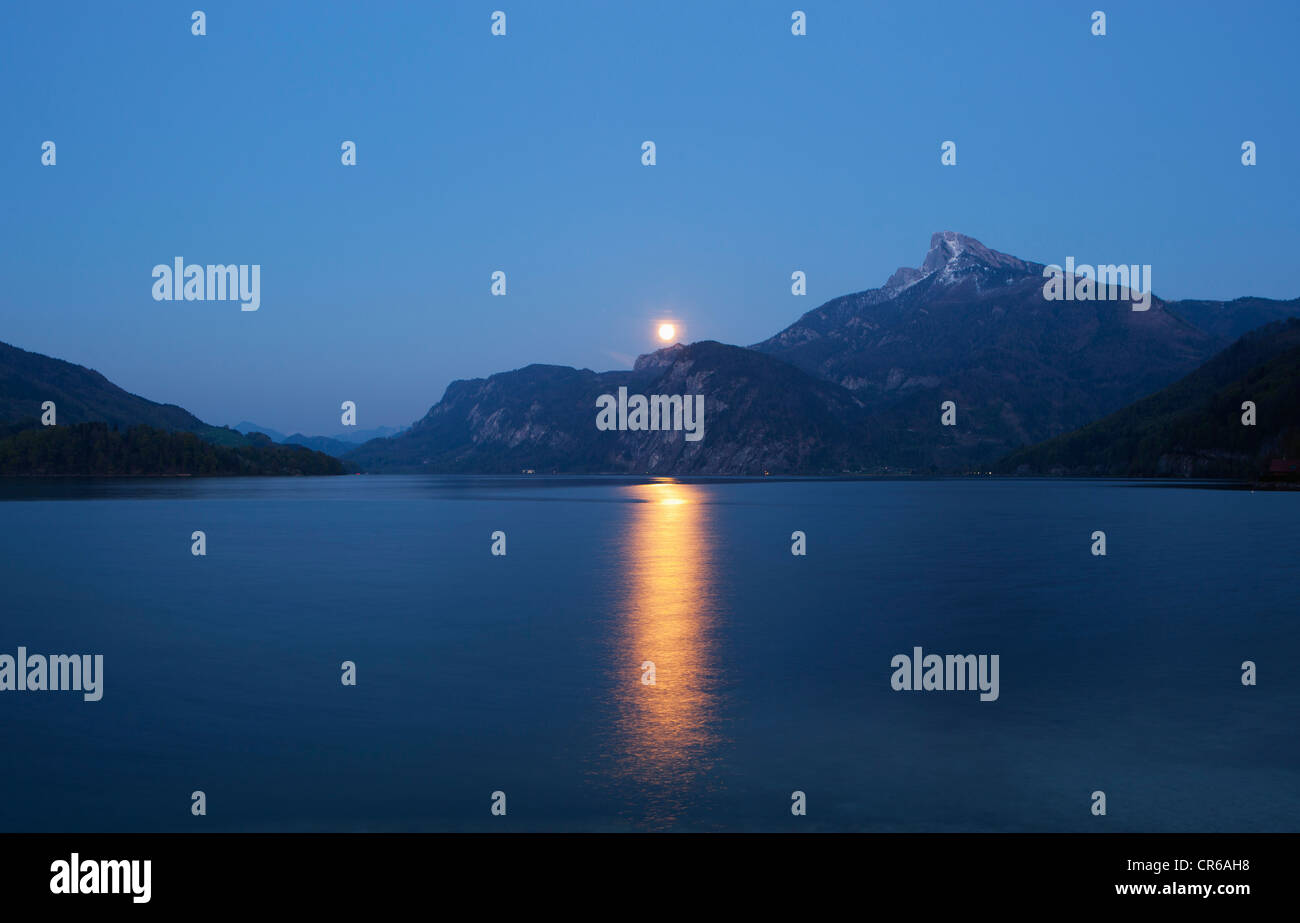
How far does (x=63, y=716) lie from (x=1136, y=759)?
2655 centimetres

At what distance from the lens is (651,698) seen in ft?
87.6

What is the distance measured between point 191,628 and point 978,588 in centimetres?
3878

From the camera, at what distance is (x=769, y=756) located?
21.0 metres

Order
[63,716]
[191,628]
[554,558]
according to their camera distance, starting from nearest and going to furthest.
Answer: [63,716], [191,628], [554,558]

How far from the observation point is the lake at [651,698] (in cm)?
1809

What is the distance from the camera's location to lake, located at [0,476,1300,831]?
1809cm

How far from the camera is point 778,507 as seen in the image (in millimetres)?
159625

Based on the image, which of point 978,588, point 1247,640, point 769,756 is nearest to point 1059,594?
point 978,588
